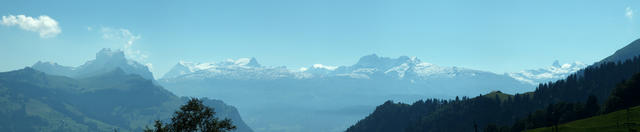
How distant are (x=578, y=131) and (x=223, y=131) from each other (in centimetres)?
6791

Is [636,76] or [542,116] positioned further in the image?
[542,116]

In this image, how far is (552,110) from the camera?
6580 inches

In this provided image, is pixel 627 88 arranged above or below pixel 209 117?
above

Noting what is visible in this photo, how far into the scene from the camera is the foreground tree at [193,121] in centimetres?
5850

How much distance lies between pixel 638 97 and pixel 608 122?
2140 inches

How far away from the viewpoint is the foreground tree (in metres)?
58.5

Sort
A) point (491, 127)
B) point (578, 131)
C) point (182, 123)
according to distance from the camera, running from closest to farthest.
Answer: point (182, 123) → point (578, 131) → point (491, 127)

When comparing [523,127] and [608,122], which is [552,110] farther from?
[608,122]

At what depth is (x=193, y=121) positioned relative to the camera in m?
59.2

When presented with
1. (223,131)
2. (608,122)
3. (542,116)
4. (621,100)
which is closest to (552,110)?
(542,116)

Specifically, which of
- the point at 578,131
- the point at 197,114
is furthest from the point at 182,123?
the point at 578,131

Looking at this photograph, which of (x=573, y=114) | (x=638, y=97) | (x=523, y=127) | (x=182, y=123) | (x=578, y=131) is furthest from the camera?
(x=523, y=127)

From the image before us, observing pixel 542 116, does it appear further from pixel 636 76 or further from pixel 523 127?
pixel 636 76

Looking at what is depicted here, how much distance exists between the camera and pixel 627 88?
135m
